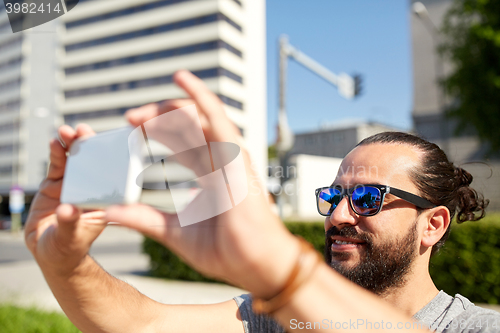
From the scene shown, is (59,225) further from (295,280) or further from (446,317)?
(446,317)

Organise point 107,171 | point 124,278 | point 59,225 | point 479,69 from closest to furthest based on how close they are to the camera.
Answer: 1. point 107,171
2. point 59,225
3. point 124,278
4. point 479,69

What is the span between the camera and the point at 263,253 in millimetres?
497

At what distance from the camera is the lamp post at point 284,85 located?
17.5 feet

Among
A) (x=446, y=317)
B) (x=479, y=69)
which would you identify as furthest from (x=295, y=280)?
(x=479, y=69)

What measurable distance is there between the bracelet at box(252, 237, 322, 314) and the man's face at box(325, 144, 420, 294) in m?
0.76

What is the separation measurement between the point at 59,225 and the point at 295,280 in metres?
0.65

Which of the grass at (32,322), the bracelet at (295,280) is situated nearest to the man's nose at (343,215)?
the bracelet at (295,280)

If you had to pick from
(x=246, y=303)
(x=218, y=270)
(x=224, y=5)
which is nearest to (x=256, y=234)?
(x=218, y=270)

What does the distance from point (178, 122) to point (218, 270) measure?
23 centimetres

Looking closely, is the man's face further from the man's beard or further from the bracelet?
the bracelet

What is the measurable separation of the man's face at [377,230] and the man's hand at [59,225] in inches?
31.7

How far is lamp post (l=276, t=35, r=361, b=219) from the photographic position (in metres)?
5.32

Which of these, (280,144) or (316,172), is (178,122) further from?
(280,144)

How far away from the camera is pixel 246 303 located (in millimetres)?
1439
